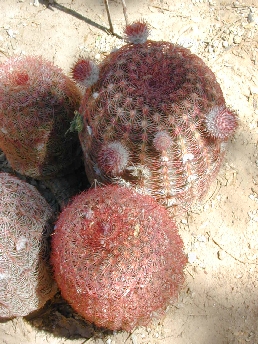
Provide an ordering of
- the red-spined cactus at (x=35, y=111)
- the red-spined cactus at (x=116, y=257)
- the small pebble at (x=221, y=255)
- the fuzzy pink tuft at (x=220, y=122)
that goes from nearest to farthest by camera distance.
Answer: the red-spined cactus at (x=116, y=257) → the fuzzy pink tuft at (x=220, y=122) → the red-spined cactus at (x=35, y=111) → the small pebble at (x=221, y=255)

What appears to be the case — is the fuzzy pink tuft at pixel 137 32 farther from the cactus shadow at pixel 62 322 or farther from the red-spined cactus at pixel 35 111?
the cactus shadow at pixel 62 322

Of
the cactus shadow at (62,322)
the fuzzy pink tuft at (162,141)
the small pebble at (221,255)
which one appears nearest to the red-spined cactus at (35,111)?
the fuzzy pink tuft at (162,141)

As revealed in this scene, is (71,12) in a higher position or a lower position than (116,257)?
higher

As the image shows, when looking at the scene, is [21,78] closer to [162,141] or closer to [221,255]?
[162,141]

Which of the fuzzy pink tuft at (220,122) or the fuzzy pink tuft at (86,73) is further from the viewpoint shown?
the fuzzy pink tuft at (86,73)

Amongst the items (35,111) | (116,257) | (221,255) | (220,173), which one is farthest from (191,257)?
(35,111)
